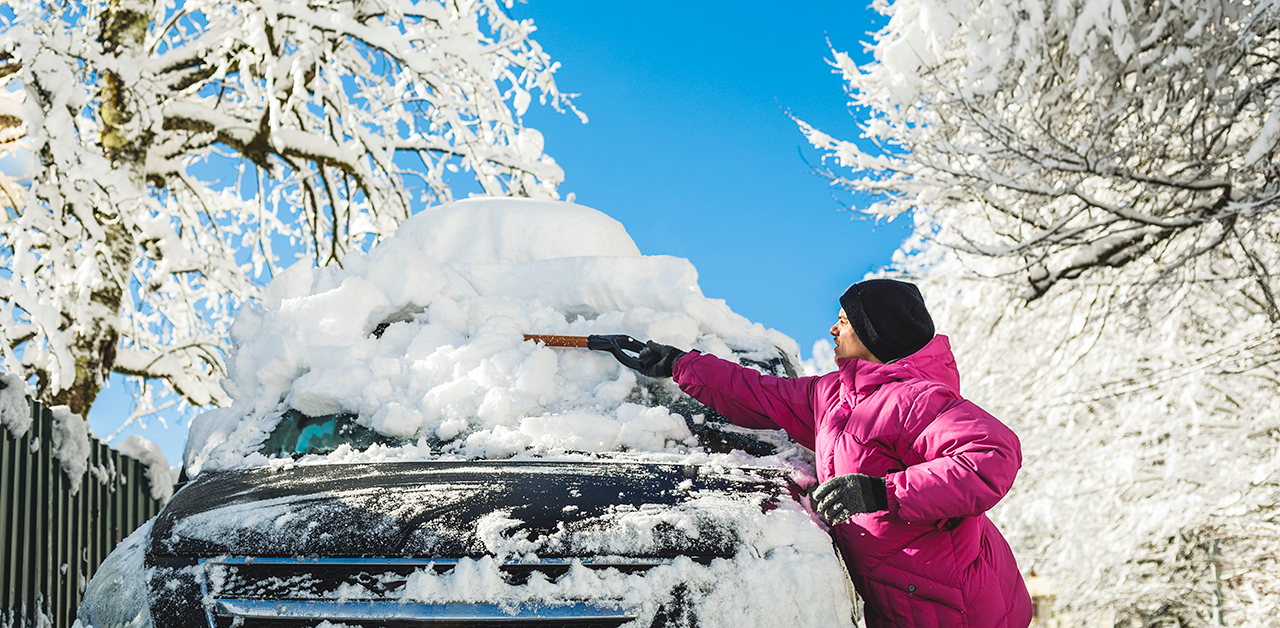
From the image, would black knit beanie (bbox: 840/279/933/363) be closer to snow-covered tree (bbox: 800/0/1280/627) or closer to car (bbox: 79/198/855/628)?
car (bbox: 79/198/855/628)

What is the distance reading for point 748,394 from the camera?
2.16 metres

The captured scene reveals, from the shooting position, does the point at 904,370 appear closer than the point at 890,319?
Yes

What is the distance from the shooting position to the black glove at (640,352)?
2.21 meters

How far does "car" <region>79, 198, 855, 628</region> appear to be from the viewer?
1480 millimetres

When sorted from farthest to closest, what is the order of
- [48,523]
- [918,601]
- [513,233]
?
[48,523]
[513,233]
[918,601]

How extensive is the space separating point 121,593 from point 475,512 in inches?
32.2

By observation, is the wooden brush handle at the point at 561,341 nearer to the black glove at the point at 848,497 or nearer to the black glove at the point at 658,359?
the black glove at the point at 658,359

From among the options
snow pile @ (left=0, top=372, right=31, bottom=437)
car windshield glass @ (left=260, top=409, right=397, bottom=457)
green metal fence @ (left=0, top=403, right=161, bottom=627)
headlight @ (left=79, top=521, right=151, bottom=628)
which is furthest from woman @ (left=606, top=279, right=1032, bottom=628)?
green metal fence @ (left=0, top=403, right=161, bottom=627)

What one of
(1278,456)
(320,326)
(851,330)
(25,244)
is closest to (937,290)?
(1278,456)

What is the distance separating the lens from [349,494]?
1.65 m

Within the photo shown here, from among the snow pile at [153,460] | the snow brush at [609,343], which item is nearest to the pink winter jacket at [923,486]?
the snow brush at [609,343]

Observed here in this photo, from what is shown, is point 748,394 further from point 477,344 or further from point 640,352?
point 477,344

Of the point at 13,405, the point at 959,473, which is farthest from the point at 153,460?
the point at 959,473

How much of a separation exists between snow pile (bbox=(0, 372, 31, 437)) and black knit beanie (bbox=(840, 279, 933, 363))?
377 cm
